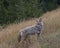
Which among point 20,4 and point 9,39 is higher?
point 9,39

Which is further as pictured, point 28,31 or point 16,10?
point 16,10

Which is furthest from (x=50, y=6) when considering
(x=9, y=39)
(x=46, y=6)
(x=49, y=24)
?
(x=9, y=39)

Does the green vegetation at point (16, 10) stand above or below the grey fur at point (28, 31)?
below

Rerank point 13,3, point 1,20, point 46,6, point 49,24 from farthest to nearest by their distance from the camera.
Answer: point 46,6, point 13,3, point 1,20, point 49,24

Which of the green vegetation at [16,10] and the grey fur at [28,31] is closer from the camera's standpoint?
the grey fur at [28,31]

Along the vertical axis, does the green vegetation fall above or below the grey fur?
below

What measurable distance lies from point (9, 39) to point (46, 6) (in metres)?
25.0

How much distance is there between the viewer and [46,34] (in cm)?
959

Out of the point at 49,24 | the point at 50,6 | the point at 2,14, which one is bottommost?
the point at 50,6

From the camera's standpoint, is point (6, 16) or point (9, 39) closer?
point (9, 39)

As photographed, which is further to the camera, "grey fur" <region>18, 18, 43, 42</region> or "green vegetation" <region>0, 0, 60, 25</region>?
"green vegetation" <region>0, 0, 60, 25</region>

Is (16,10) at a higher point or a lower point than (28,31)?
lower

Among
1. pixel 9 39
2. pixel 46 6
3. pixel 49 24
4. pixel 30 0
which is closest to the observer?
pixel 9 39

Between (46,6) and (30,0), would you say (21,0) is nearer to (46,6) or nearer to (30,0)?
(30,0)
